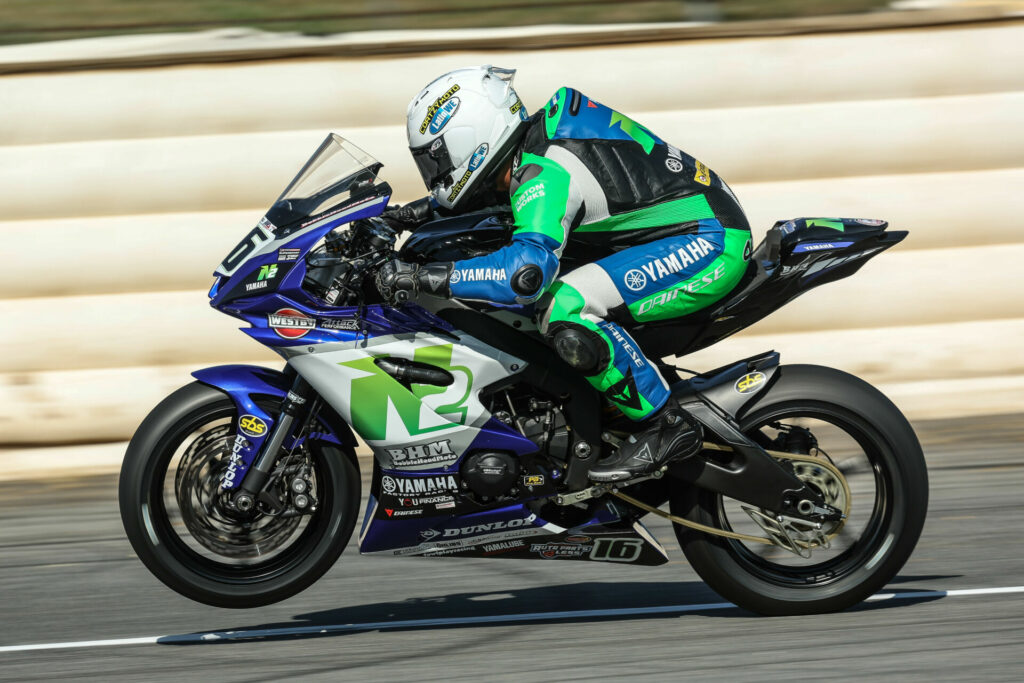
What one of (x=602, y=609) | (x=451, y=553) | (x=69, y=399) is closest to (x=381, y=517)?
(x=451, y=553)

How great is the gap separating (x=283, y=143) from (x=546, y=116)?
129 inches

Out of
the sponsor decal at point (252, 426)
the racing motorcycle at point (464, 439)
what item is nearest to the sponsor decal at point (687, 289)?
the racing motorcycle at point (464, 439)

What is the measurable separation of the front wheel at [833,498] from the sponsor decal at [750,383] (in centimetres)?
4

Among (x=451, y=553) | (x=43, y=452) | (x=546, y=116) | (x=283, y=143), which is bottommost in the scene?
(x=451, y=553)

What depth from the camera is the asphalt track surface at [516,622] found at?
3934 mm

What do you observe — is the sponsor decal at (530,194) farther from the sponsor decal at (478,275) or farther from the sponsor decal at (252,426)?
the sponsor decal at (252,426)

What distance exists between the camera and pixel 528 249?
13.0 ft

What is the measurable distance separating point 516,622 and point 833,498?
1222 millimetres

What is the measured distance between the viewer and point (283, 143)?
718 cm

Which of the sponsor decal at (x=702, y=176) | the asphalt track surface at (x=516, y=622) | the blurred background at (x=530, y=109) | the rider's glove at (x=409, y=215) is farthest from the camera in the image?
the blurred background at (x=530, y=109)

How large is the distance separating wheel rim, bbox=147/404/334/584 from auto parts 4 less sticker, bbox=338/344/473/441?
0.30m

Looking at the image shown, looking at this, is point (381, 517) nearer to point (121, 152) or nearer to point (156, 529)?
point (156, 529)

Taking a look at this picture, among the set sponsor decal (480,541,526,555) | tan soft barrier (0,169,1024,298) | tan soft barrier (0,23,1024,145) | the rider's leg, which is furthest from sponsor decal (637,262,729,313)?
tan soft barrier (0,23,1024,145)

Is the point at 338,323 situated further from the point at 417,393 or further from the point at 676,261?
the point at 676,261
